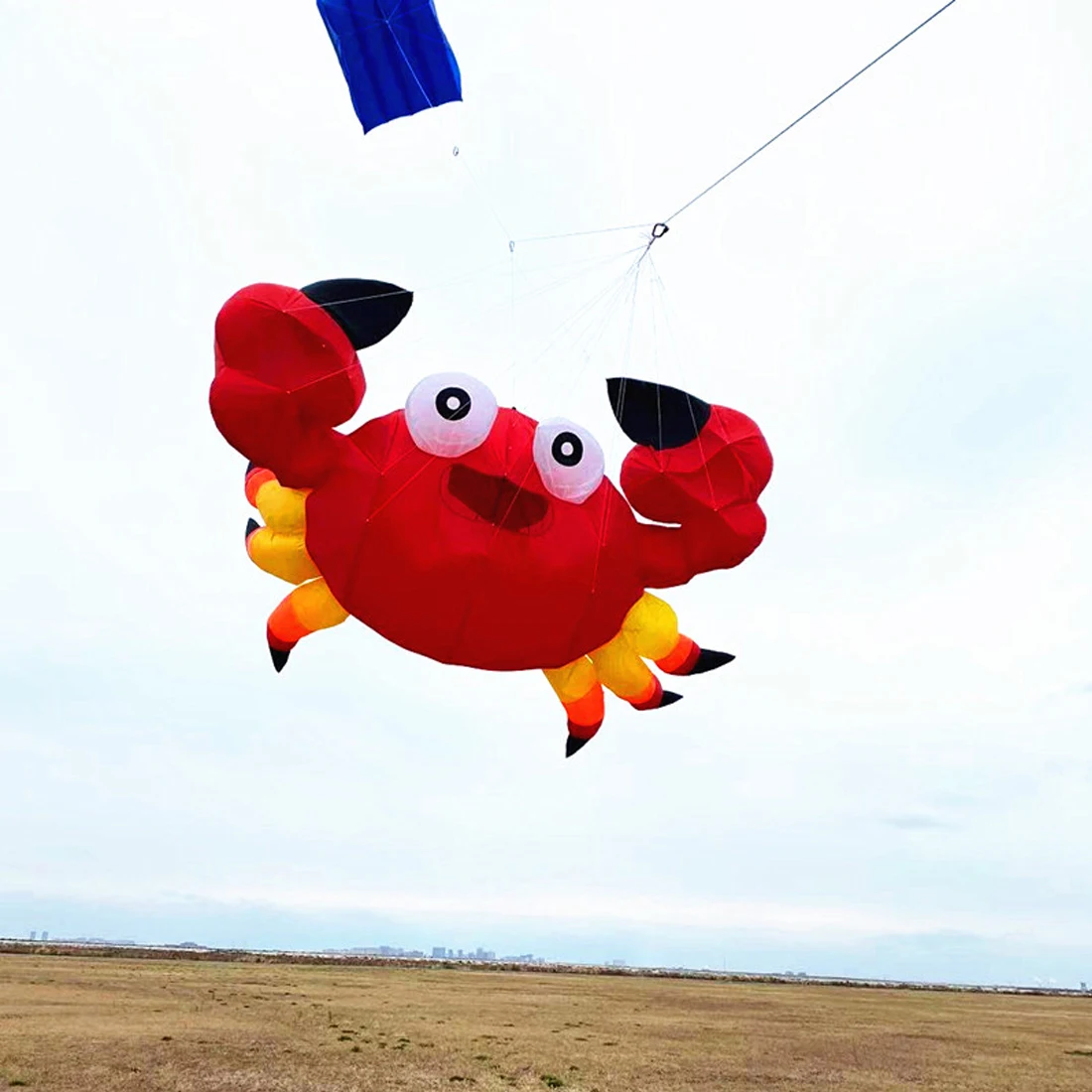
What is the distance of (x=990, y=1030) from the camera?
2600cm

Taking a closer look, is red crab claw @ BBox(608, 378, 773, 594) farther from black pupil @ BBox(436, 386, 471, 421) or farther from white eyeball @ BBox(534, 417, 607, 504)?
black pupil @ BBox(436, 386, 471, 421)

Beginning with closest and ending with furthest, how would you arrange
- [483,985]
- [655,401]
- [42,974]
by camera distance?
[655,401], [42,974], [483,985]

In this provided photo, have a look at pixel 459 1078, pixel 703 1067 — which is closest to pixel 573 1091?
pixel 459 1078

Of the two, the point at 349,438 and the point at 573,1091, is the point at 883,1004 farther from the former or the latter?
the point at 349,438

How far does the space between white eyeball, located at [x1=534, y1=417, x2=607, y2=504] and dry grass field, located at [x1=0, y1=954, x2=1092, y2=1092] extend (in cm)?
1102

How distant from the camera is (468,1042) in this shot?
1789 centimetres

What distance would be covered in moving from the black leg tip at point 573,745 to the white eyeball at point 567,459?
332cm

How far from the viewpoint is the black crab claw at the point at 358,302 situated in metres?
6.48

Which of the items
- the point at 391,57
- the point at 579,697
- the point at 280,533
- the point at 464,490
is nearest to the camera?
the point at 464,490

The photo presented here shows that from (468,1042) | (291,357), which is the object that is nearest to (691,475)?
(291,357)

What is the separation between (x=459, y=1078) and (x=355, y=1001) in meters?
12.9

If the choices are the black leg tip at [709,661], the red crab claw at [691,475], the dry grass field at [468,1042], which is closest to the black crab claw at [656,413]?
the red crab claw at [691,475]

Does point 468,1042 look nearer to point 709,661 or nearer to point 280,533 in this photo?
point 709,661

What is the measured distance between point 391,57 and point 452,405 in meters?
3.45
